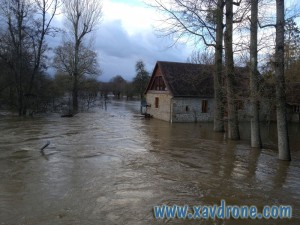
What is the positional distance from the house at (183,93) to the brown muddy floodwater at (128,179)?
12724mm

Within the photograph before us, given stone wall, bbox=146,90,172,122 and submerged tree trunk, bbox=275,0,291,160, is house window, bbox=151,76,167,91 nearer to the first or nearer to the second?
stone wall, bbox=146,90,172,122

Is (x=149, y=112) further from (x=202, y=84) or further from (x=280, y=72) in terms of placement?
(x=280, y=72)

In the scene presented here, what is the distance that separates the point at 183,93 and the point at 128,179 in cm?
2053

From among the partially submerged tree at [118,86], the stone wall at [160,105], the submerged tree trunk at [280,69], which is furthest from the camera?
the partially submerged tree at [118,86]

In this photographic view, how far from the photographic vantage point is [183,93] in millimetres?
29562

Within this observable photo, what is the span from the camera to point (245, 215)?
7.23 m

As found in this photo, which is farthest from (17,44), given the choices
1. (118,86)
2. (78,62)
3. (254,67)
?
(118,86)

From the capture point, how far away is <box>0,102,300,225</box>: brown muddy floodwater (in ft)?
23.1

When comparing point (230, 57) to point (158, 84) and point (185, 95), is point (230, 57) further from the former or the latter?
point (158, 84)

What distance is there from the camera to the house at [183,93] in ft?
96.6

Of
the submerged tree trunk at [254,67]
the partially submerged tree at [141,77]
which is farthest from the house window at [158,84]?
the partially submerged tree at [141,77]

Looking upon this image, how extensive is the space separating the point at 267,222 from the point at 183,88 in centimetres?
2370

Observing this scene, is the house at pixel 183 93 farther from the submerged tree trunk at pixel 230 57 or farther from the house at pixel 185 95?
the submerged tree trunk at pixel 230 57

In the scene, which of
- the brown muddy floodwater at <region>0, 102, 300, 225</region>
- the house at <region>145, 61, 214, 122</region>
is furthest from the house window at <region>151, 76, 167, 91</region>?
the brown muddy floodwater at <region>0, 102, 300, 225</region>
